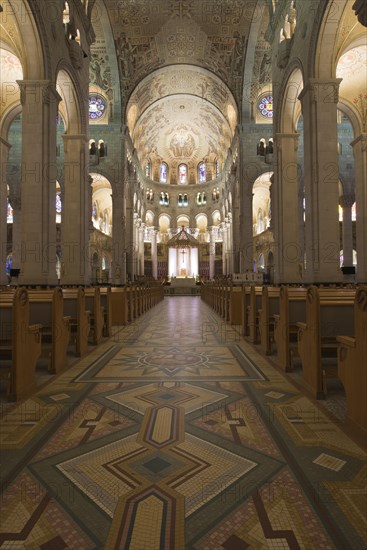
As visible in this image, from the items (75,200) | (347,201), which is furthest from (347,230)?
(75,200)

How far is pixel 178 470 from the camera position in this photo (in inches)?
75.1

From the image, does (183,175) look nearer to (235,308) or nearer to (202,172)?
(202,172)

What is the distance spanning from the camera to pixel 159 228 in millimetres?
36281

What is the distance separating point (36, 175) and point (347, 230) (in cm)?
1609

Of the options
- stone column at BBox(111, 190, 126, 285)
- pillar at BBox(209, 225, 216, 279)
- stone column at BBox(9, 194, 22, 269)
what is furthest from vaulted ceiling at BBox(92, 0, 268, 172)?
pillar at BBox(209, 225, 216, 279)

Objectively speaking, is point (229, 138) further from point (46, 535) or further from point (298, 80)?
point (46, 535)

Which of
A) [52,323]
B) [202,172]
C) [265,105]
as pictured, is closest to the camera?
[52,323]

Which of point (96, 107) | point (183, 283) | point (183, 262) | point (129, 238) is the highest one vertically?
point (96, 107)

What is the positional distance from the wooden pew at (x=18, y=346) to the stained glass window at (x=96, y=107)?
801 inches

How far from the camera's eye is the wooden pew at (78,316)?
484 centimetres

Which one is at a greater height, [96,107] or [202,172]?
[202,172]

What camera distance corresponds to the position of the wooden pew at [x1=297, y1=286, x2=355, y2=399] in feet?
10.1

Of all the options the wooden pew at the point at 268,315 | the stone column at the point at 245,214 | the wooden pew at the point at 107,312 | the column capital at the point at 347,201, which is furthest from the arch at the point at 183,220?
the wooden pew at the point at 268,315

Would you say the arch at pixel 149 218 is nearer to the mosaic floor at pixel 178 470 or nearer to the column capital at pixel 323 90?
the column capital at pixel 323 90
